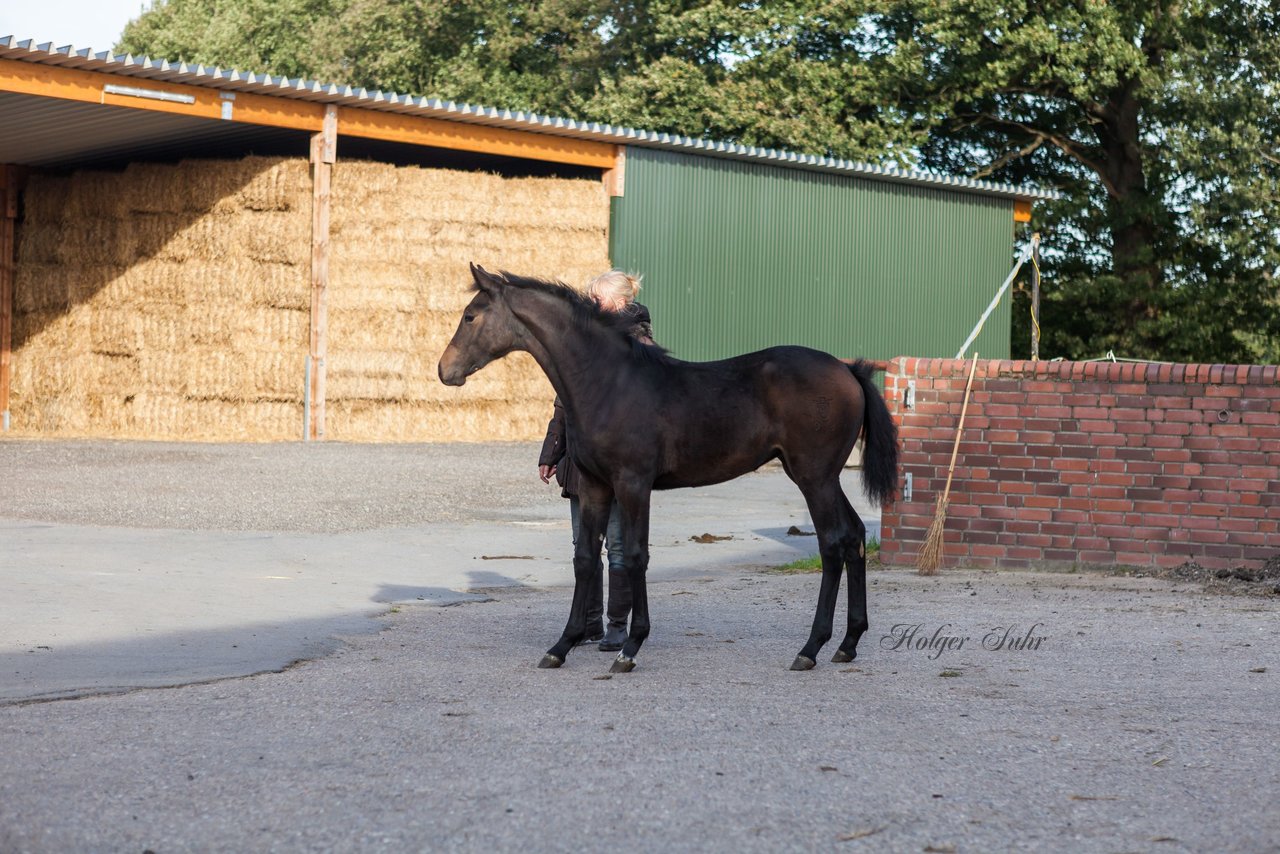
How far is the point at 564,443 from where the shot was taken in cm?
730

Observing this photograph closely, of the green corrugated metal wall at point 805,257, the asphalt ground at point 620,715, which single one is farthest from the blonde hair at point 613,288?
the green corrugated metal wall at point 805,257

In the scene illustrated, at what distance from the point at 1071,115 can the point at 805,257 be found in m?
10.6

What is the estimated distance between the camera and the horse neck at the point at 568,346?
6.59m

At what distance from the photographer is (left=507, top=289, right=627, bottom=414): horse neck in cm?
659

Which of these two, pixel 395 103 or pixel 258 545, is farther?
pixel 395 103

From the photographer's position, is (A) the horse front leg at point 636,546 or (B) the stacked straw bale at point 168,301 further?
(B) the stacked straw bale at point 168,301

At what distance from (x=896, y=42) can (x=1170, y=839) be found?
28283 mm

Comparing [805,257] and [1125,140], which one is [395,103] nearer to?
[805,257]

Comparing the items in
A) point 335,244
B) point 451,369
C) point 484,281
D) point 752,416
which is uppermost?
point 335,244

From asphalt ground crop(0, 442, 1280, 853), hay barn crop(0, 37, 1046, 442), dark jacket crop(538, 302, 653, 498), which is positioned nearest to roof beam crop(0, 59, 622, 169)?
hay barn crop(0, 37, 1046, 442)

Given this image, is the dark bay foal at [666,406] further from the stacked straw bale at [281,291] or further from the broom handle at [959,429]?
the stacked straw bale at [281,291]

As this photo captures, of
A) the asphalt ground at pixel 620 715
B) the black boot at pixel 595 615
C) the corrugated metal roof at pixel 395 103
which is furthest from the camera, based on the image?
the corrugated metal roof at pixel 395 103

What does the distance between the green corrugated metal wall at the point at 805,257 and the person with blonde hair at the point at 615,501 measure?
1375 cm
